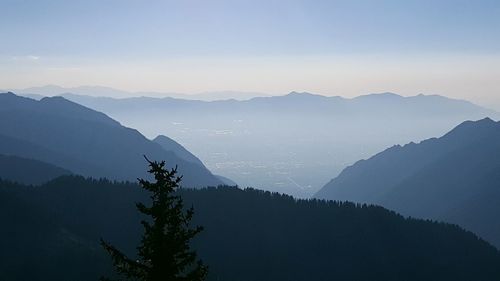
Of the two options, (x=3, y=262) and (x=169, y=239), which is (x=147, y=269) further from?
(x=3, y=262)

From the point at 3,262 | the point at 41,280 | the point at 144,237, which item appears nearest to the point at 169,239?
the point at 144,237

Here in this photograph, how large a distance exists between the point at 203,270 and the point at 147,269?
2.42 meters

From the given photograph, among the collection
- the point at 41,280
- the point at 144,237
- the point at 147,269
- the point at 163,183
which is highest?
the point at 163,183

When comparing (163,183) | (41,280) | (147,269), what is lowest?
(41,280)

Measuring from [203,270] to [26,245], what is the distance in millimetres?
188832

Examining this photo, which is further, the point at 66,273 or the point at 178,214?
the point at 66,273

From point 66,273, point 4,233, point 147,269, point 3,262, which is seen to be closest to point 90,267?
point 66,273

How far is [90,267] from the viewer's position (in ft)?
579

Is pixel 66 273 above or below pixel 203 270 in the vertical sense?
below

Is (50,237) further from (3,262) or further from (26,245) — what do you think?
(3,262)

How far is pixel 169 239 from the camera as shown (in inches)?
902

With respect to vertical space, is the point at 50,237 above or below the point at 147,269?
below

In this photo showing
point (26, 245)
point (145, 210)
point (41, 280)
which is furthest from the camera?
point (26, 245)

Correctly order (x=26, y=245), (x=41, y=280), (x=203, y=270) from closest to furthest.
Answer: (x=203, y=270), (x=41, y=280), (x=26, y=245)
